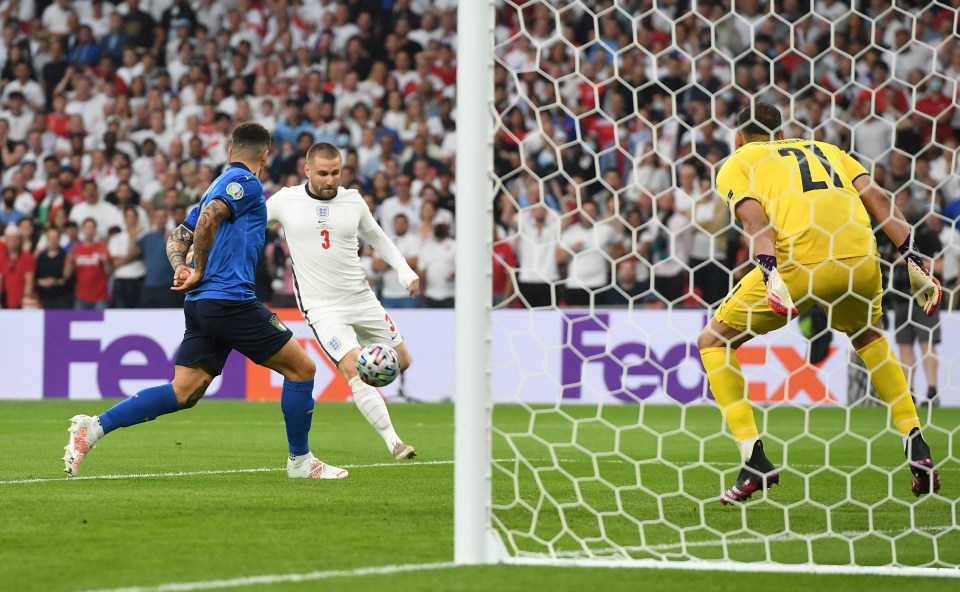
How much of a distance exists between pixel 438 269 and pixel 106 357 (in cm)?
359

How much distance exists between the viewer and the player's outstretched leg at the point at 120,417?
22.4 ft

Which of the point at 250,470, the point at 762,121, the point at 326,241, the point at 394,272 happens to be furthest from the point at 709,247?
the point at 762,121

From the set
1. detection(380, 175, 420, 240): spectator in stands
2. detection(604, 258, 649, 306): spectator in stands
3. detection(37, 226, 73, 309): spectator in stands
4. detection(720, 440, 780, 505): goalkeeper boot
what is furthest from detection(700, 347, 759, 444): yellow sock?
detection(37, 226, 73, 309): spectator in stands

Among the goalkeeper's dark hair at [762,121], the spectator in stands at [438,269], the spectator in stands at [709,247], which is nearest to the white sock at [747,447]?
the goalkeeper's dark hair at [762,121]

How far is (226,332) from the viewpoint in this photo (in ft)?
22.2

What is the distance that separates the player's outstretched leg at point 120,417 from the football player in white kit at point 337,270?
132 centimetres

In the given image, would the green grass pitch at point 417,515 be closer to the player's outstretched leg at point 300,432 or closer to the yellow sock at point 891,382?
the player's outstretched leg at point 300,432

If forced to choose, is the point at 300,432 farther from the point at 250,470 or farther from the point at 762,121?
the point at 762,121

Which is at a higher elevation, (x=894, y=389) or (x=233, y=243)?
(x=233, y=243)

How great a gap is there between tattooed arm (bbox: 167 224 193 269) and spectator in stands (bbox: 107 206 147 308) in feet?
28.4

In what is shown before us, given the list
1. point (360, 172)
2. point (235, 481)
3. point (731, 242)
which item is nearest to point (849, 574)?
point (235, 481)

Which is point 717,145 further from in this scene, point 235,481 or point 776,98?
point 235,481

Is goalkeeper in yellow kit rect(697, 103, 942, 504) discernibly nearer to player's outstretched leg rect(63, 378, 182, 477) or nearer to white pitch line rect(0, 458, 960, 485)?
white pitch line rect(0, 458, 960, 485)

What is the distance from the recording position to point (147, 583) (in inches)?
157
